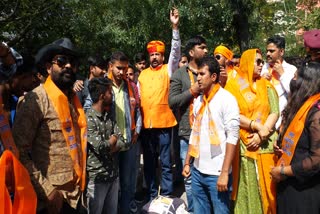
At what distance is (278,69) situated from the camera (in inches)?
202

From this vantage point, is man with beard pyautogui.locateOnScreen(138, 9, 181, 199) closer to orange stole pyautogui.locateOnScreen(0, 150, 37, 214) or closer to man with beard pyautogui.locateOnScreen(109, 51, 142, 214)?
man with beard pyautogui.locateOnScreen(109, 51, 142, 214)

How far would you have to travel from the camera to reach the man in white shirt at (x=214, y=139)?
3459 mm

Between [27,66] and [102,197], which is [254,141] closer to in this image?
[102,197]

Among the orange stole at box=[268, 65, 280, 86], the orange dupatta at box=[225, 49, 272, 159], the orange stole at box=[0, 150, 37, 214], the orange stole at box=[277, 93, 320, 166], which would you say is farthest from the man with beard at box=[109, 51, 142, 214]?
the orange stole at box=[0, 150, 37, 214]

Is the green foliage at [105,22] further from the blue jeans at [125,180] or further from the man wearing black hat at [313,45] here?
the blue jeans at [125,180]

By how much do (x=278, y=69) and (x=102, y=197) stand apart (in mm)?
2902

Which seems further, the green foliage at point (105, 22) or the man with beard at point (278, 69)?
the green foliage at point (105, 22)

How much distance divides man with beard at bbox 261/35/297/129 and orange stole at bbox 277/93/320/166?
156cm

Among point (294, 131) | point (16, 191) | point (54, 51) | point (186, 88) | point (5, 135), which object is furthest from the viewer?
point (186, 88)

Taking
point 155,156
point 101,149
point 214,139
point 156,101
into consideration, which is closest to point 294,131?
point 214,139

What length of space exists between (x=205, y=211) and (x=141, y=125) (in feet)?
5.56

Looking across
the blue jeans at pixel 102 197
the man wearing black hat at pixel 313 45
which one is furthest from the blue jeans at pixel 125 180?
the man wearing black hat at pixel 313 45

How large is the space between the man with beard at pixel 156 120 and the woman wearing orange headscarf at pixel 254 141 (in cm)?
125

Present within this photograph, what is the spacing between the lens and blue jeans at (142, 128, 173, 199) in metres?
5.23
